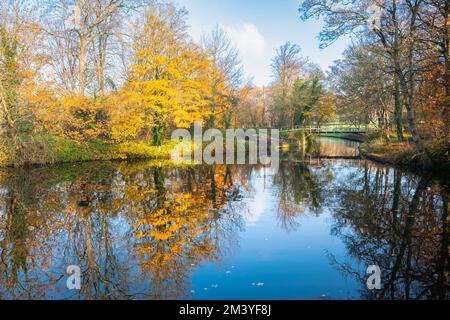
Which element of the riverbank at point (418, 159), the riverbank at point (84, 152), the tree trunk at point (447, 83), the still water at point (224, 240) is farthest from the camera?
the riverbank at point (84, 152)

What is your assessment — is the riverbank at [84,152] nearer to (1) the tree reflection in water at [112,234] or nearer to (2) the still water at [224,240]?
(1) the tree reflection in water at [112,234]

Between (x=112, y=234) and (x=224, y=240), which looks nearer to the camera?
(x=224, y=240)

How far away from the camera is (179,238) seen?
5828 mm

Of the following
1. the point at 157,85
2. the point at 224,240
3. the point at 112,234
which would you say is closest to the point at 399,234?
the point at 224,240

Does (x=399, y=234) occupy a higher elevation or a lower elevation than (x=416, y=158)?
lower

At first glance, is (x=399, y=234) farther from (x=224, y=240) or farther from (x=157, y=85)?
(x=157, y=85)

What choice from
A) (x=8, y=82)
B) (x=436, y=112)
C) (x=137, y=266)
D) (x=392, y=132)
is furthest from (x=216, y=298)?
(x=392, y=132)

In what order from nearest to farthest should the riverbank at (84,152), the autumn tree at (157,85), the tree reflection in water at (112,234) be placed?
the tree reflection in water at (112,234), the riverbank at (84,152), the autumn tree at (157,85)

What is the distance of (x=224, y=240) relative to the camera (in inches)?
230

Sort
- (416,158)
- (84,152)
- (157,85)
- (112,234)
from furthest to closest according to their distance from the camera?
(84,152), (157,85), (416,158), (112,234)

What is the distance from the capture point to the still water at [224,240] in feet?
13.4

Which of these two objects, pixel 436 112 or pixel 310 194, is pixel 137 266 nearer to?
pixel 310 194

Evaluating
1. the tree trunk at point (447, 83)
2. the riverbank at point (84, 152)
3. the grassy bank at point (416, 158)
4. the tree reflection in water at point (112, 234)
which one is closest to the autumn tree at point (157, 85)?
the riverbank at point (84, 152)
